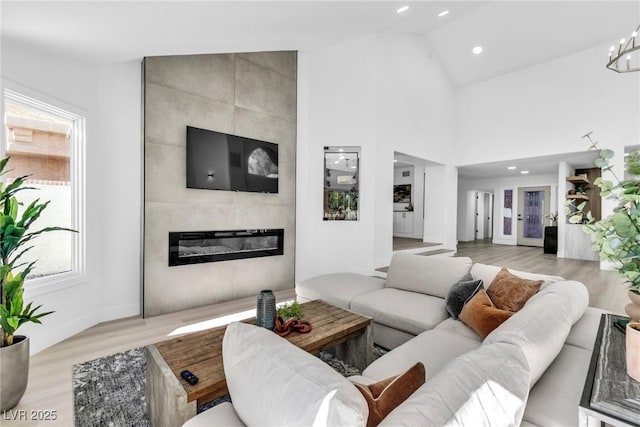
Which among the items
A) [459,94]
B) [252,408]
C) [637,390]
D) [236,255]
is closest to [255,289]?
[236,255]

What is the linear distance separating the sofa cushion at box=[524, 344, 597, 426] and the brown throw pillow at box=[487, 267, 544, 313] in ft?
1.84

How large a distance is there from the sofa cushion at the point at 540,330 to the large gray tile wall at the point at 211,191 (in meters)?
3.51

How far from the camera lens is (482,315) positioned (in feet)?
6.45

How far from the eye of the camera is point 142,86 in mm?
3443

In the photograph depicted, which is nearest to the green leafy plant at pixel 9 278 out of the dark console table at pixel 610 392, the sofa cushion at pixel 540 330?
the sofa cushion at pixel 540 330

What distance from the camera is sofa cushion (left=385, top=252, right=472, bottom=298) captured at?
2.73 metres

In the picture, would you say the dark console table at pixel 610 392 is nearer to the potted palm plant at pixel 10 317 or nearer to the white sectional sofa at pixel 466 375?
the white sectional sofa at pixel 466 375

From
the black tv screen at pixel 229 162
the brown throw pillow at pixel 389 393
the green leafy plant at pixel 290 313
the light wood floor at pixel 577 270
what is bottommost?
the light wood floor at pixel 577 270

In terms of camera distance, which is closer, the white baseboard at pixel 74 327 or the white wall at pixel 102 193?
the white baseboard at pixel 74 327

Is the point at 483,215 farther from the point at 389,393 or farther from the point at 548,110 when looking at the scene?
the point at 389,393

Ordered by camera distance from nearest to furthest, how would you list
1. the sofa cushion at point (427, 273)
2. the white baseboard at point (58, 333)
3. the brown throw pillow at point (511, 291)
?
the brown throw pillow at point (511, 291) < the white baseboard at point (58, 333) < the sofa cushion at point (427, 273)

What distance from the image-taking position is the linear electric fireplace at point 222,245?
365 cm

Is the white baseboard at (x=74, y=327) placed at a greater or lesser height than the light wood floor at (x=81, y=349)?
greater

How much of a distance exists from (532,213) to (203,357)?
1115 centimetres
